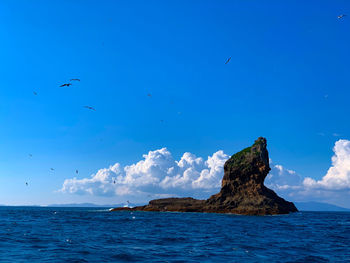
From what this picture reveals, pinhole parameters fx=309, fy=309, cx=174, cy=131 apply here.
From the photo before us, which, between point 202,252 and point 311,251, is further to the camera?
point 311,251

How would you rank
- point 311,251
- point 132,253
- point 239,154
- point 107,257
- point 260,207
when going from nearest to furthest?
point 107,257
point 132,253
point 311,251
point 260,207
point 239,154

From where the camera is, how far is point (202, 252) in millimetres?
19797

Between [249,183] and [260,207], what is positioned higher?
[249,183]

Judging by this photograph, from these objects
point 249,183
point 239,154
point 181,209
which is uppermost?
point 239,154

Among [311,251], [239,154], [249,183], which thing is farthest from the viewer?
[239,154]

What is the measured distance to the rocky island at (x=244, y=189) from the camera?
90.6 metres

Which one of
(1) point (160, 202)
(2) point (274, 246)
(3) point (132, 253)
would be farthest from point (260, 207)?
(3) point (132, 253)

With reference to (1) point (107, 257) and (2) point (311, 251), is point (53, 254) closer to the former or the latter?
(1) point (107, 257)

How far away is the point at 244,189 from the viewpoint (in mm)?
97125

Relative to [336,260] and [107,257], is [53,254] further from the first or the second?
[336,260]

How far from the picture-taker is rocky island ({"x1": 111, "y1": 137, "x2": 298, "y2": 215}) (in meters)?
90.6

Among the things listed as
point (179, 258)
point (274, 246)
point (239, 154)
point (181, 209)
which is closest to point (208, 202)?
point (181, 209)

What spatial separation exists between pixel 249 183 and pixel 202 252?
81.3 metres

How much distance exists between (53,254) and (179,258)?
741 cm
